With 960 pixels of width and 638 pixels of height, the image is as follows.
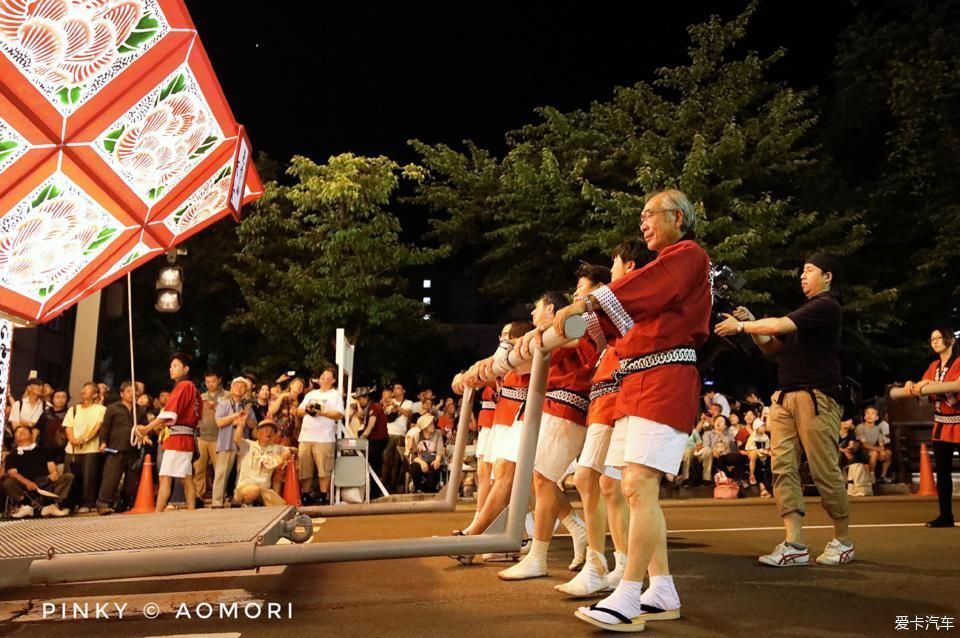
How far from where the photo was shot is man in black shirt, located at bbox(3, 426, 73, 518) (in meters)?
10.8

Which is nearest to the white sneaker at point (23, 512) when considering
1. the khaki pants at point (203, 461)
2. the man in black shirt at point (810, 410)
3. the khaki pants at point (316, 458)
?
the khaki pants at point (203, 461)

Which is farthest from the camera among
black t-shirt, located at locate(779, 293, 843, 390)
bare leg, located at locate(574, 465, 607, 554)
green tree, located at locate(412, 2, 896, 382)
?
green tree, located at locate(412, 2, 896, 382)

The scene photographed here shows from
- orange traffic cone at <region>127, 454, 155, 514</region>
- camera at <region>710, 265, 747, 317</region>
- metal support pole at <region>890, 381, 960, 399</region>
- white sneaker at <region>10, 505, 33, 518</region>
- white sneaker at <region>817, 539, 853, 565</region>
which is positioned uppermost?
camera at <region>710, 265, 747, 317</region>

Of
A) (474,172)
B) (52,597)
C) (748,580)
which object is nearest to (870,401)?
(474,172)

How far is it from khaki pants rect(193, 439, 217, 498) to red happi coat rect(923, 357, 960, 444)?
362 inches

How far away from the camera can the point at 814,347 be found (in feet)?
18.6

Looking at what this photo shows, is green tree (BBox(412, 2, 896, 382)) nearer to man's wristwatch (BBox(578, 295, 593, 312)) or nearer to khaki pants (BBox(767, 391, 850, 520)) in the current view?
khaki pants (BBox(767, 391, 850, 520))

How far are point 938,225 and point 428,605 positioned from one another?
18.8 m

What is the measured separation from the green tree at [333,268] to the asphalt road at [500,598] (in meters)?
13.4

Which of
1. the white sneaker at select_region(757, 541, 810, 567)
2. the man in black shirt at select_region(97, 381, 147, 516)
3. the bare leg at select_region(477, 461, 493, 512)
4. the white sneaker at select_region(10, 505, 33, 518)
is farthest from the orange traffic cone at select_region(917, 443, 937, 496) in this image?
the white sneaker at select_region(10, 505, 33, 518)

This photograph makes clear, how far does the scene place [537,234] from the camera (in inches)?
771

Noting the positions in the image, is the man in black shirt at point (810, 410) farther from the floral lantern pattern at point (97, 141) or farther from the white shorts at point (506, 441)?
the floral lantern pattern at point (97, 141)

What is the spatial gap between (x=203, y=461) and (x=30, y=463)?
88.6 inches

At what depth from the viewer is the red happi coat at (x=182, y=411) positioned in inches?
368
